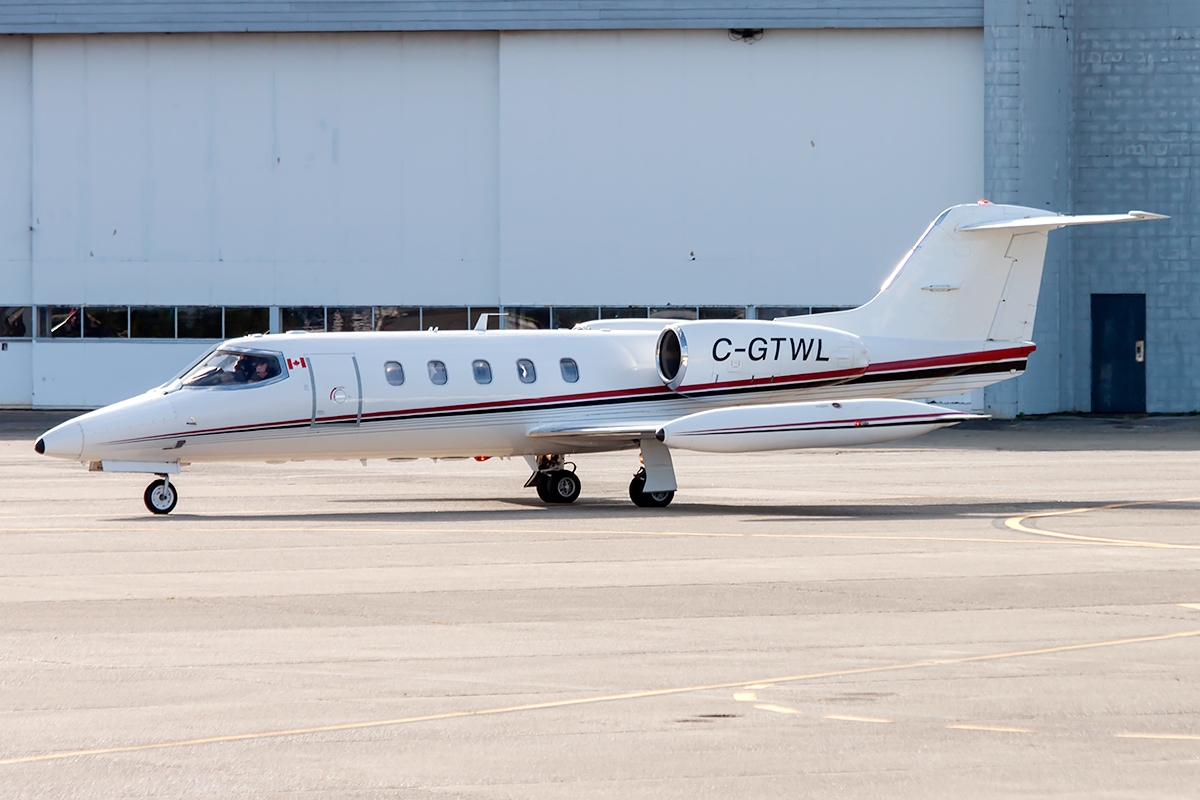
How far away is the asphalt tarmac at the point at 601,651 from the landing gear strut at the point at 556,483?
1.09 metres

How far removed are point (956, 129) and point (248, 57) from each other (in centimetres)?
1930

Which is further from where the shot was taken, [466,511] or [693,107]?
[693,107]

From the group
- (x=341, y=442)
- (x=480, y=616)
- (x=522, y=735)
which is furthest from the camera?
(x=341, y=442)

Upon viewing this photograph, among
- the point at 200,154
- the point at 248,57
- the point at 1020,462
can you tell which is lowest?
the point at 1020,462

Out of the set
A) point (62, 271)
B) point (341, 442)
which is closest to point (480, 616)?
point (341, 442)

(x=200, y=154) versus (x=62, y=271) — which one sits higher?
(x=200, y=154)

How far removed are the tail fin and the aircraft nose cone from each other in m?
10.8

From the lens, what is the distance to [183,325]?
1708 inches

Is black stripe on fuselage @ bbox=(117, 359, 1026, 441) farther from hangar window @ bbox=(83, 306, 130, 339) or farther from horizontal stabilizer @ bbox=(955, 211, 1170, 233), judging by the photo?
hangar window @ bbox=(83, 306, 130, 339)

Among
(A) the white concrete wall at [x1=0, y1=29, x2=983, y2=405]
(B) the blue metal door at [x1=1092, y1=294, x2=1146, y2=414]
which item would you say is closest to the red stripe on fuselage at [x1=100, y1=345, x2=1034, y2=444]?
(A) the white concrete wall at [x1=0, y1=29, x2=983, y2=405]

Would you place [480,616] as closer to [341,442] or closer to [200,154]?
[341,442]

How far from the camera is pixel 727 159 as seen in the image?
4191cm

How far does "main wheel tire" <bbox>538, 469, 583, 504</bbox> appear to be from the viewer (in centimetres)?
2231

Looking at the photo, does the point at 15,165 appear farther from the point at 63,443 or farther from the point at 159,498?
the point at 63,443
